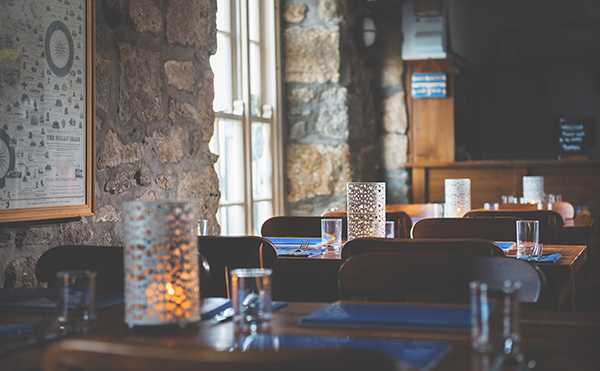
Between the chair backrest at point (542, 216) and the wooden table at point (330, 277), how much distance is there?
463 millimetres

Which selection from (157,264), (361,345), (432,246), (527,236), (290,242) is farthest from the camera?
(290,242)

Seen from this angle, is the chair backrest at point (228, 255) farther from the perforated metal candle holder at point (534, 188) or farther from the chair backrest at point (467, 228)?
the perforated metal candle holder at point (534, 188)

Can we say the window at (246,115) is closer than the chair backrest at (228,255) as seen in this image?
No

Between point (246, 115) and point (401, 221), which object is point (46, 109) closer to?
point (401, 221)

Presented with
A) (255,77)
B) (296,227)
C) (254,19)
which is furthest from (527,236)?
(254,19)

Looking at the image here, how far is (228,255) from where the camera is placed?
7.10 feet

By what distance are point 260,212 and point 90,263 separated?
2.94 meters

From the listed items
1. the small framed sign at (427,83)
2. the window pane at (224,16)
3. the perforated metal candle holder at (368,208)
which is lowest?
the perforated metal candle holder at (368,208)

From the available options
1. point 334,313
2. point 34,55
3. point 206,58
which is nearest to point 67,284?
point 334,313

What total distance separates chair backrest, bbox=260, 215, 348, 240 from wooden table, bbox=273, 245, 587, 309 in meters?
0.50

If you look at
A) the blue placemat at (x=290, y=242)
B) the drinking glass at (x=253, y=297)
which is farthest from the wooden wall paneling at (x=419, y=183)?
the drinking glass at (x=253, y=297)

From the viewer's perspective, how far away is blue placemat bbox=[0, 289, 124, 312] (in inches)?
56.4

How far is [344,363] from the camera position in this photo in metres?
0.64

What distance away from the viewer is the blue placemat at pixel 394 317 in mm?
1146
